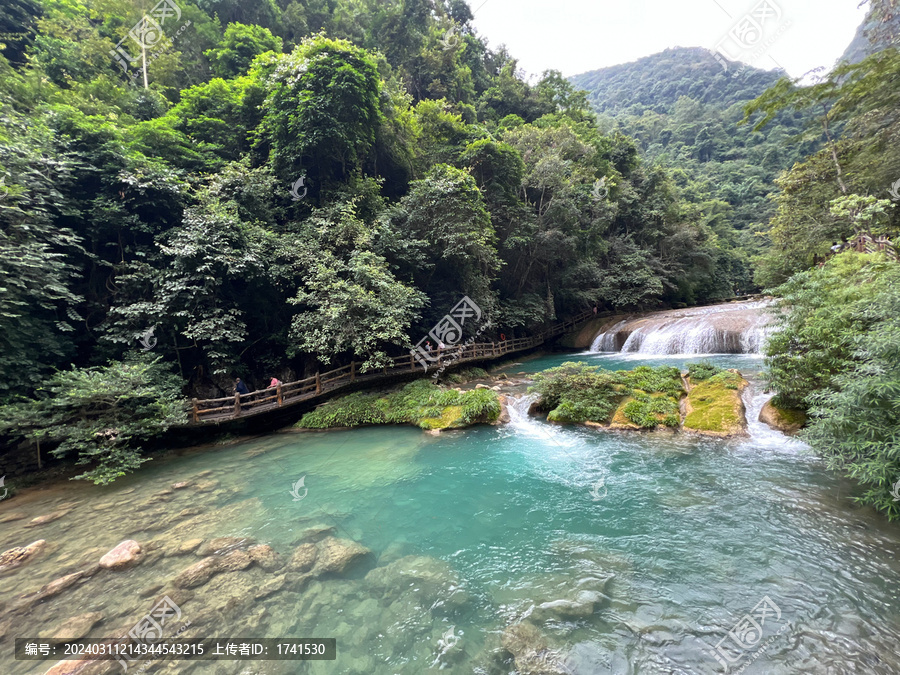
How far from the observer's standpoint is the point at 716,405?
8.08 m

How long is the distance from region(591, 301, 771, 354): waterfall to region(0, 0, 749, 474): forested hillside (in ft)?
14.7

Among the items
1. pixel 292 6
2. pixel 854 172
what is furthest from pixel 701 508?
pixel 292 6

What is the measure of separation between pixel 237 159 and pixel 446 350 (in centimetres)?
1284

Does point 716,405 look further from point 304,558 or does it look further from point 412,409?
point 304,558

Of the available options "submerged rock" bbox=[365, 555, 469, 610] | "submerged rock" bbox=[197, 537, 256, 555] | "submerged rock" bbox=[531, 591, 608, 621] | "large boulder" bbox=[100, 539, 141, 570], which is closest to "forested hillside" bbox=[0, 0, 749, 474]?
"large boulder" bbox=[100, 539, 141, 570]

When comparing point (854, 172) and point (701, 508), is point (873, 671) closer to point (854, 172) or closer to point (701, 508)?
point (701, 508)

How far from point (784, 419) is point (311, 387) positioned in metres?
12.5

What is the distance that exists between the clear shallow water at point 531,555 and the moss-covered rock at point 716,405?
0.44m

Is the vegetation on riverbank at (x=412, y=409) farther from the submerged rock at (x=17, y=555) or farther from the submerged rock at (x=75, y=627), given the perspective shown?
the submerged rock at (x=75, y=627)

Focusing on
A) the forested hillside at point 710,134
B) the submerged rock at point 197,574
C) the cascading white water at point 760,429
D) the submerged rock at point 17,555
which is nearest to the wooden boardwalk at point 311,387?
the submerged rock at point 17,555

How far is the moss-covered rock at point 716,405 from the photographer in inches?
294

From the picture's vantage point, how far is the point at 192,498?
6.69 meters

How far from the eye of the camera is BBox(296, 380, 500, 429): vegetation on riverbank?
→ 1002 centimetres

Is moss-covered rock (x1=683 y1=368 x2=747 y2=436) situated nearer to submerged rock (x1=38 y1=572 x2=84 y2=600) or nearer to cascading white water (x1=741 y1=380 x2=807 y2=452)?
cascading white water (x1=741 y1=380 x2=807 y2=452)
